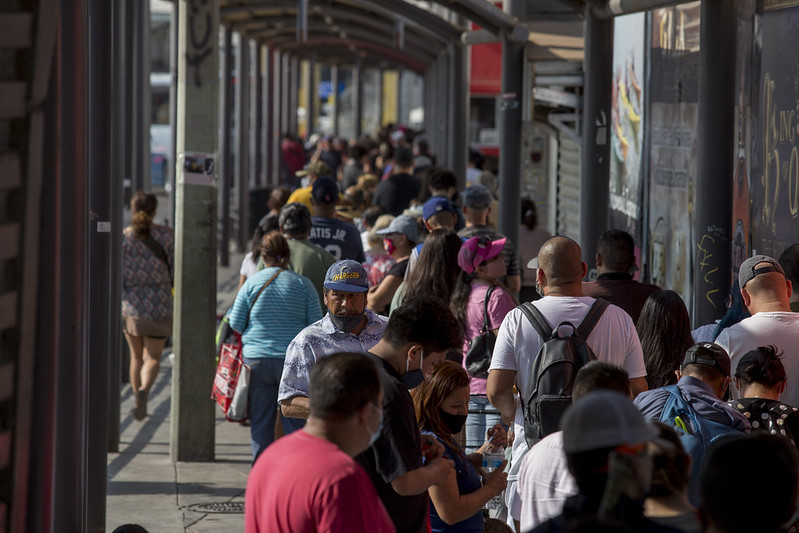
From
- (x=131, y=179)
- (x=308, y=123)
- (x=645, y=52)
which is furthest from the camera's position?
(x=308, y=123)

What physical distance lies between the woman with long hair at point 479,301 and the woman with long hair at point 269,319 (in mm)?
1239

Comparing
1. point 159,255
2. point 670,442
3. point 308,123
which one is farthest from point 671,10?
point 308,123

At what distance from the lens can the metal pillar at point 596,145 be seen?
9.38 metres

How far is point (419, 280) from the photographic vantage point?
7156 millimetres

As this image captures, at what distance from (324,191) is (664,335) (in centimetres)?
413

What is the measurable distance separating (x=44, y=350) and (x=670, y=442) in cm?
202

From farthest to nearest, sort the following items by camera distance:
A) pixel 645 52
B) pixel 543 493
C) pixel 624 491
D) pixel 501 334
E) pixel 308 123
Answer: pixel 308 123 → pixel 645 52 → pixel 501 334 → pixel 543 493 → pixel 624 491

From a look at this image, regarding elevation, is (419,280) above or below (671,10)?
below

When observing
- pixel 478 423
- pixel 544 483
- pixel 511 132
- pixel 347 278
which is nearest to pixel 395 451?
pixel 544 483

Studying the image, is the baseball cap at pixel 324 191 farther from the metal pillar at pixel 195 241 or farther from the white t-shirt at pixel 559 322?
the white t-shirt at pixel 559 322

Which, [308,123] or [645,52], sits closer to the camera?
[645,52]

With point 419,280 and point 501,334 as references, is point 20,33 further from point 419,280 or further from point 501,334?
point 419,280

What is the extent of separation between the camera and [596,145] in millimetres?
9516

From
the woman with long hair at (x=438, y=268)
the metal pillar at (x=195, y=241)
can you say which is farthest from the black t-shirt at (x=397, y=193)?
the woman with long hair at (x=438, y=268)
